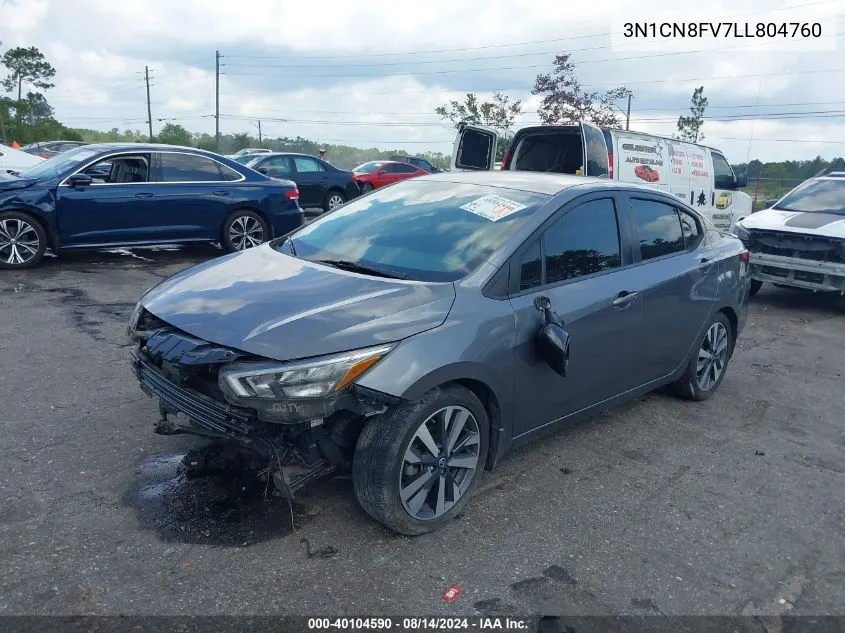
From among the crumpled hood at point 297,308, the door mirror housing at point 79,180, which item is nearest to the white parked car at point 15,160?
the door mirror housing at point 79,180

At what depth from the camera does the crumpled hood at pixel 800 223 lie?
344 inches

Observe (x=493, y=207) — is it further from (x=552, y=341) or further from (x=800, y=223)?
(x=800, y=223)

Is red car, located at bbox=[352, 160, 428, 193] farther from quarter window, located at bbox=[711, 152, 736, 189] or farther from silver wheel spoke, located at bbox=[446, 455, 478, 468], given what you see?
silver wheel spoke, located at bbox=[446, 455, 478, 468]

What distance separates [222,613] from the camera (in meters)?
2.69

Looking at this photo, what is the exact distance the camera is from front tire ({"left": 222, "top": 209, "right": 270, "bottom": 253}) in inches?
391

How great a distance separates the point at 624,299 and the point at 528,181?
937 millimetres

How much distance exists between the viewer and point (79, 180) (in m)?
8.60

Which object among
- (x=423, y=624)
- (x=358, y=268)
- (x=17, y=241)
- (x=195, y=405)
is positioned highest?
(x=358, y=268)

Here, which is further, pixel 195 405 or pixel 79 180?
pixel 79 180

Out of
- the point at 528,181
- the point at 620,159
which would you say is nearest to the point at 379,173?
the point at 620,159

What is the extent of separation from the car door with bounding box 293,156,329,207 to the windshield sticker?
13181mm

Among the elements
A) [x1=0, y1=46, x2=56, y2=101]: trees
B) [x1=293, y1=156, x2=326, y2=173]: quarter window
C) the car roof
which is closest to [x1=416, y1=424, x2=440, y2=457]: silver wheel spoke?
the car roof

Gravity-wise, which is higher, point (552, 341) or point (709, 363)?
point (552, 341)

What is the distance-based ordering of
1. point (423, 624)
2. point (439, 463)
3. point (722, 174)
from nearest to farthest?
point (423, 624) → point (439, 463) → point (722, 174)
